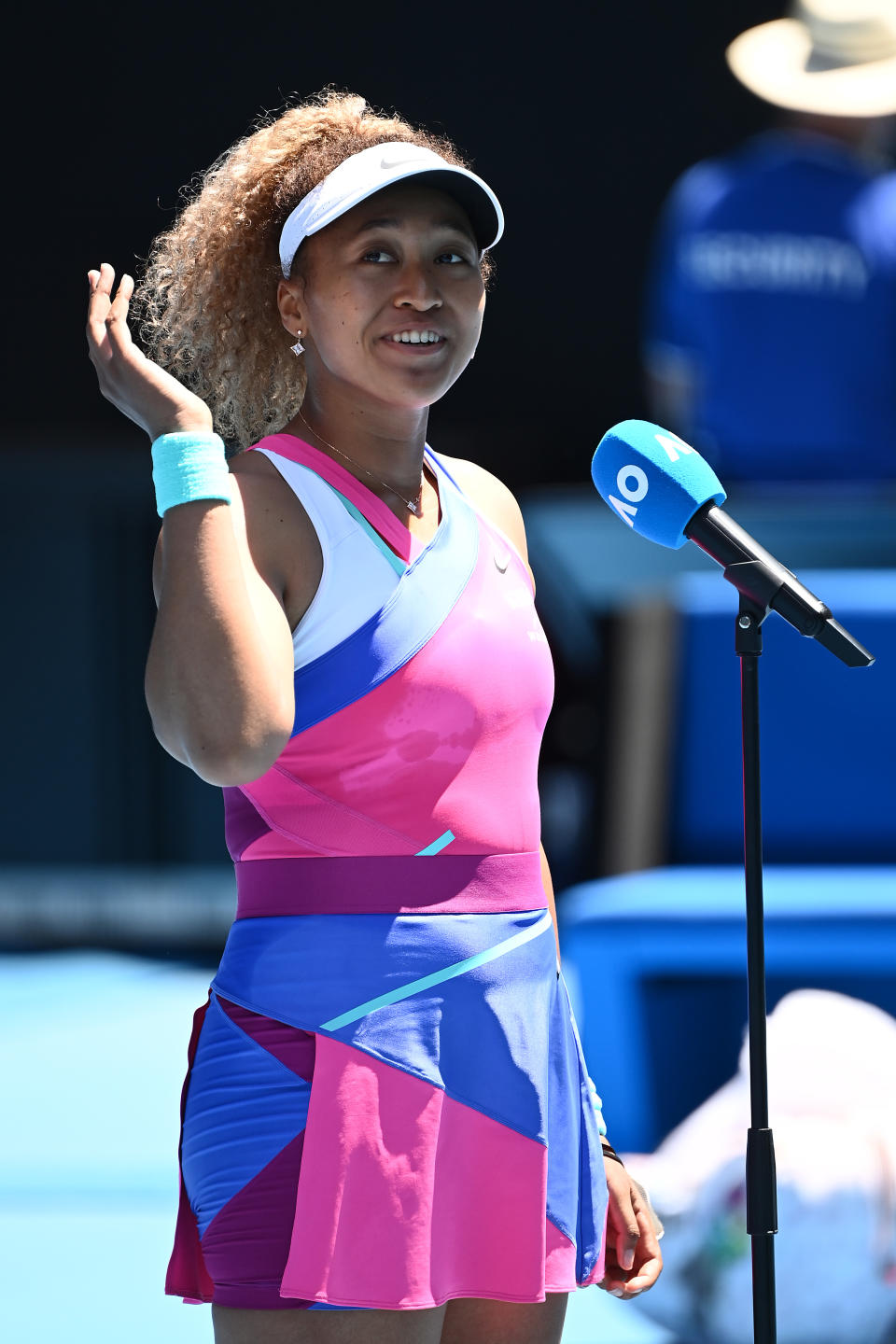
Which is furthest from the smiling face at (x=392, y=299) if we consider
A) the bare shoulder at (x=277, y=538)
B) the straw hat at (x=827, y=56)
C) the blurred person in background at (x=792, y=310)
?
the straw hat at (x=827, y=56)

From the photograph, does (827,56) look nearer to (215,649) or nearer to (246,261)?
(246,261)

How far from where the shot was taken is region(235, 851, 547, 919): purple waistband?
1.42 m

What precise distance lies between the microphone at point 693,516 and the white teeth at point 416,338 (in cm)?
18

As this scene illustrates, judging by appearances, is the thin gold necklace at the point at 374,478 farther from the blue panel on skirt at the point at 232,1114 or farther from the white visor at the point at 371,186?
the blue panel on skirt at the point at 232,1114

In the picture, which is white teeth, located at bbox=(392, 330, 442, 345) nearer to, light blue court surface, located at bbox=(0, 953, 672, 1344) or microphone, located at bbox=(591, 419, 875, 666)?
microphone, located at bbox=(591, 419, 875, 666)

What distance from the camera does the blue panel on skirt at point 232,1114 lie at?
1.38 metres

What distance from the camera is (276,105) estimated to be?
6.57 meters

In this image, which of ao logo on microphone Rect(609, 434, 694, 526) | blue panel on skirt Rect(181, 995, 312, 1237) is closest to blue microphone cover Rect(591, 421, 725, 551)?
ao logo on microphone Rect(609, 434, 694, 526)

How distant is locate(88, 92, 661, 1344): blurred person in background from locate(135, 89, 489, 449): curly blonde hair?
0.04m

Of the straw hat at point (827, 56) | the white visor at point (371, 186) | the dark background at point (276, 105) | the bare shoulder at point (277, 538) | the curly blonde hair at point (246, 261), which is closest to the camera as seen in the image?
the bare shoulder at point (277, 538)

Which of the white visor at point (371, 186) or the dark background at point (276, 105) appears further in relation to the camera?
the dark background at point (276, 105)

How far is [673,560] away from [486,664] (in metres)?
2.06

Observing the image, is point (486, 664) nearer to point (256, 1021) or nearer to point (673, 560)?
point (256, 1021)

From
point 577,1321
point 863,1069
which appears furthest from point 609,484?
point 577,1321
